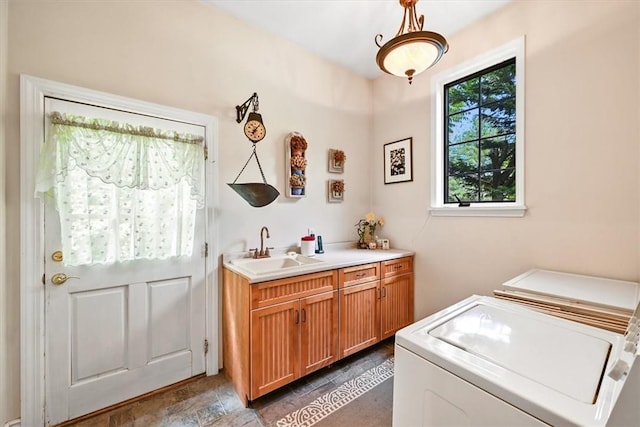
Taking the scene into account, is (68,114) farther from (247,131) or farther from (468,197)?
(468,197)

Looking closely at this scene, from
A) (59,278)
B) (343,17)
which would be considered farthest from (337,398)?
(343,17)

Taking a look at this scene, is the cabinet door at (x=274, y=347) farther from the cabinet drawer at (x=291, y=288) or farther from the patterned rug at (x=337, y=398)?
the patterned rug at (x=337, y=398)

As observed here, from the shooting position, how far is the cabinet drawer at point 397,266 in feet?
8.09

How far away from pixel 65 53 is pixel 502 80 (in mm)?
3210


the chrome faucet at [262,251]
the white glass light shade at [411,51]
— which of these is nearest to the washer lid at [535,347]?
the white glass light shade at [411,51]

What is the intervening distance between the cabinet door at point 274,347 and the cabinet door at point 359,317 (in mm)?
446

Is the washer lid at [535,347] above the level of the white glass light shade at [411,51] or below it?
below

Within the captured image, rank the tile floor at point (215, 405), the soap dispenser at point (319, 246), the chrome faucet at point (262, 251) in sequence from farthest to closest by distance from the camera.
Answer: the soap dispenser at point (319, 246)
the chrome faucet at point (262, 251)
the tile floor at point (215, 405)

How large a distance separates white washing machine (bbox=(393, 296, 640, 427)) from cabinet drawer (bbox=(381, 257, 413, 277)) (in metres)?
1.30

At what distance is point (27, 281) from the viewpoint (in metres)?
1.50

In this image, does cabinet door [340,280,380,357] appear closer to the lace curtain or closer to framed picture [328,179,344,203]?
framed picture [328,179,344,203]

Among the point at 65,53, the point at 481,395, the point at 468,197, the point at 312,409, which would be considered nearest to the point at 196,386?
the point at 312,409

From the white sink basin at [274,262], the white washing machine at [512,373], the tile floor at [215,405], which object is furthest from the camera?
the white sink basin at [274,262]

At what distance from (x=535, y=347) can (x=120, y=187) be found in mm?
2321
